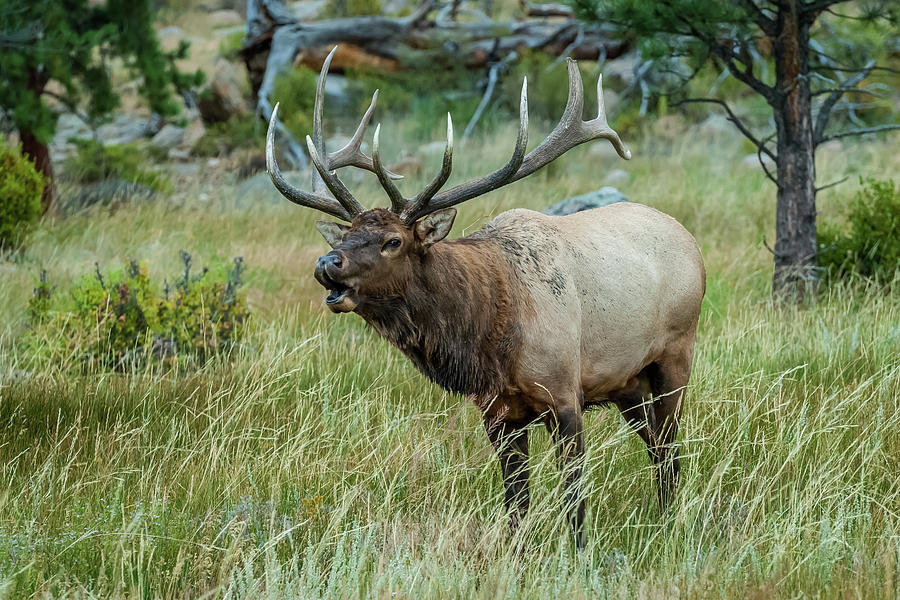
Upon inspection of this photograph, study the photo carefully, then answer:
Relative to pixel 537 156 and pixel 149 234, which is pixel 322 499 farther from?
pixel 149 234

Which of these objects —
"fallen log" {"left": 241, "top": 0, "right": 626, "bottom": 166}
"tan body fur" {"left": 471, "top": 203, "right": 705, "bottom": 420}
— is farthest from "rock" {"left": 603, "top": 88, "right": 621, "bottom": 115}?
"tan body fur" {"left": 471, "top": 203, "right": 705, "bottom": 420}

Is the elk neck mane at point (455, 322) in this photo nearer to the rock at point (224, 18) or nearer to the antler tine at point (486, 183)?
the antler tine at point (486, 183)

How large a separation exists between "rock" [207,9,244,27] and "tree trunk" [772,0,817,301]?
30.7 metres

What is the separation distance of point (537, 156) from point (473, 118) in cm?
1187

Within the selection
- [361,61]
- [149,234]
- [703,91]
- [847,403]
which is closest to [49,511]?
[847,403]

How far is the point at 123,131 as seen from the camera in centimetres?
2150

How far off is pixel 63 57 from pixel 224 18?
Answer: 25631 millimetres

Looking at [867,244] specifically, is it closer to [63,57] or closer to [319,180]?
[319,180]

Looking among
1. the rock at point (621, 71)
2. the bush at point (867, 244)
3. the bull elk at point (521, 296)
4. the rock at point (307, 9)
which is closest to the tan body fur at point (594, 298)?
the bull elk at point (521, 296)

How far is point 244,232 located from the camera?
392 inches

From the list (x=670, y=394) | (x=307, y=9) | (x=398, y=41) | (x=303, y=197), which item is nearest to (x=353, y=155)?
(x=303, y=197)

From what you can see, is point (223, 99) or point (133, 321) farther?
point (223, 99)

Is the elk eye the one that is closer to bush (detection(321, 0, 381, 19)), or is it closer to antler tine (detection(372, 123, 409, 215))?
antler tine (detection(372, 123, 409, 215))

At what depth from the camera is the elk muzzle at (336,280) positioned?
3.38m
